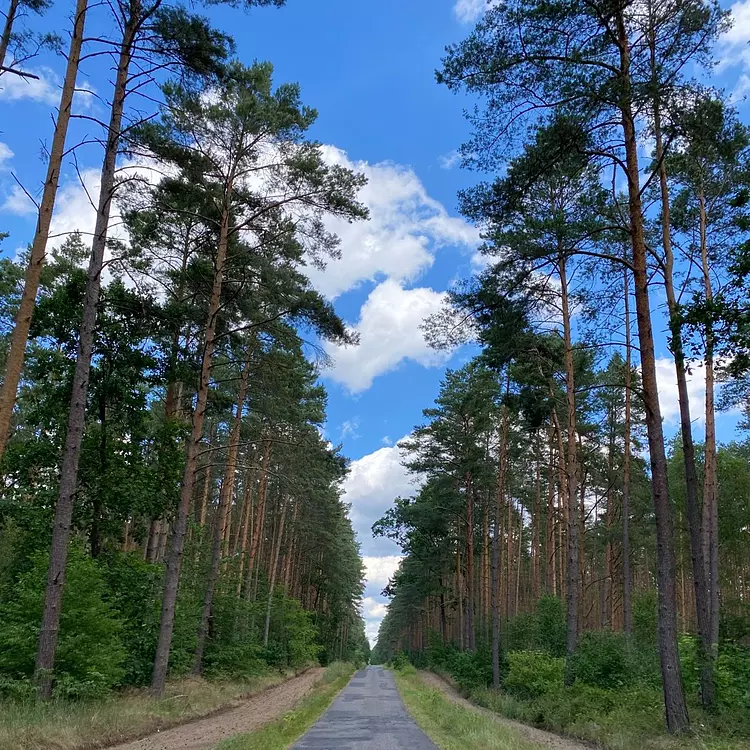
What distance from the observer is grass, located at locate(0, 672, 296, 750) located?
751cm

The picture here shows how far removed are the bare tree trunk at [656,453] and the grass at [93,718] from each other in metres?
8.88

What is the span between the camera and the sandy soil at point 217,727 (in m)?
9.06

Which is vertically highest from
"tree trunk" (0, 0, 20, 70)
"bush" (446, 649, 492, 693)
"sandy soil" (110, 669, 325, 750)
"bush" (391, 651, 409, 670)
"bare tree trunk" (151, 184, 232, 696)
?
"tree trunk" (0, 0, 20, 70)

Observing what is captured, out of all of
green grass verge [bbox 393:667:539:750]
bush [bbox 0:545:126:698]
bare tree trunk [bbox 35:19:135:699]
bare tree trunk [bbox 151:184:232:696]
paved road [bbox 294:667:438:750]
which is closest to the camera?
green grass verge [bbox 393:667:539:750]

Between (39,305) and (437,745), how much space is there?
43.1ft

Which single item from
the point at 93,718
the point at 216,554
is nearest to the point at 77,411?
the point at 93,718

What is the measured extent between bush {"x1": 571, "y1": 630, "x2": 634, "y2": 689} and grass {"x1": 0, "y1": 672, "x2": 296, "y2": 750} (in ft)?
30.9

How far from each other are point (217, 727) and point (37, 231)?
391 inches

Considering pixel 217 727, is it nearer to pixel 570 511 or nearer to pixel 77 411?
pixel 77 411

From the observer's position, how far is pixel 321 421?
30203mm

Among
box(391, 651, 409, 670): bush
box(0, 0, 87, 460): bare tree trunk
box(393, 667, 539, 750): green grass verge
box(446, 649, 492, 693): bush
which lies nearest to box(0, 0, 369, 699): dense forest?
box(0, 0, 87, 460): bare tree trunk

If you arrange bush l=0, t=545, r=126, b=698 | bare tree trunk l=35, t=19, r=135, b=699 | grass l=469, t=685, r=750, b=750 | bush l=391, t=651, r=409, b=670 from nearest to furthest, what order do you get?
grass l=469, t=685, r=750, b=750, bare tree trunk l=35, t=19, r=135, b=699, bush l=0, t=545, r=126, b=698, bush l=391, t=651, r=409, b=670

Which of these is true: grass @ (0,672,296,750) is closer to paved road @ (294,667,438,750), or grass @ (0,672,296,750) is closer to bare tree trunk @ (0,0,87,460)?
paved road @ (294,667,438,750)

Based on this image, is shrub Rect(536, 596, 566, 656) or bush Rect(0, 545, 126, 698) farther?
shrub Rect(536, 596, 566, 656)
